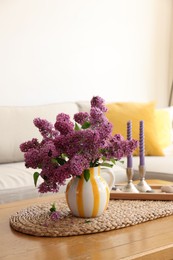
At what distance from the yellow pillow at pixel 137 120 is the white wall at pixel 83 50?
19.8 inches

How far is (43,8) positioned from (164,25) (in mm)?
1321

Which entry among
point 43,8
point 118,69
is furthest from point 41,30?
point 118,69

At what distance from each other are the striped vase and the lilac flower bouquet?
0.04m

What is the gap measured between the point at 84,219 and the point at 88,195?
93mm

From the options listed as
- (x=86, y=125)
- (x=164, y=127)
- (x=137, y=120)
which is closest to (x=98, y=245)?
(x=86, y=125)

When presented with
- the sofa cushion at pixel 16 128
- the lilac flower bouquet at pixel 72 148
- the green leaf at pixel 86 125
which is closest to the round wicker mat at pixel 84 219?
the lilac flower bouquet at pixel 72 148

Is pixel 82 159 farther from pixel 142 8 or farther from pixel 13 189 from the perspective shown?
pixel 142 8

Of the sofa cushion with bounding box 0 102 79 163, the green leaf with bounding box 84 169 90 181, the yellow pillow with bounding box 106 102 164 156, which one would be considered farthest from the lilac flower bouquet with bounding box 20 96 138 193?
the yellow pillow with bounding box 106 102 164 156

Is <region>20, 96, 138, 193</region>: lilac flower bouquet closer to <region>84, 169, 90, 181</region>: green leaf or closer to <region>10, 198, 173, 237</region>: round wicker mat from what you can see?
<region>84, 169, 90, 181</region>: green leaf

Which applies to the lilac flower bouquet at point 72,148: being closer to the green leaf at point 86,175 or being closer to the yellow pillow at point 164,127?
the green leaf at point 86,175

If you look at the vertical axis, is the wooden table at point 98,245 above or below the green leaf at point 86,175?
below

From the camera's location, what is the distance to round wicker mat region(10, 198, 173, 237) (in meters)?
1.79

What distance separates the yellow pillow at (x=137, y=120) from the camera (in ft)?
12.5

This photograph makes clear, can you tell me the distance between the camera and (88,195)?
1.88m
